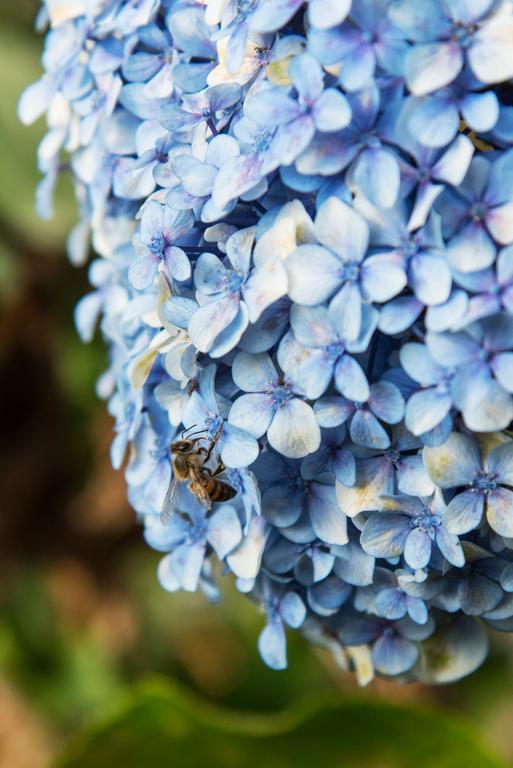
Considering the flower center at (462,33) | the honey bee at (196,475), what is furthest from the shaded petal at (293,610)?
the flower center at (462,33)

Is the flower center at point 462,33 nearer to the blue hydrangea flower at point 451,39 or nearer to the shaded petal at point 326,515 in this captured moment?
the blue hydrangea flower at point 451,39

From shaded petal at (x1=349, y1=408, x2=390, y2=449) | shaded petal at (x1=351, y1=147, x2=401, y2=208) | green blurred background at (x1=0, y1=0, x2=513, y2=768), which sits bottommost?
green blurred background at (x1=0, y1=0, x2=513, y2=768)

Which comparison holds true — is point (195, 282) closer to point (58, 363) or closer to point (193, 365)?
point (193, 365)

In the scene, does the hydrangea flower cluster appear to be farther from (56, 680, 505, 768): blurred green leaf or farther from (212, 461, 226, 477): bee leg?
(56, 680, 505, 768): blurred green leaf

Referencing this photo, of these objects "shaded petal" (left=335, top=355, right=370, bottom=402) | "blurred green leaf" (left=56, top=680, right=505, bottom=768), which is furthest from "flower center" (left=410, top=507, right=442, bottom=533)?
"blurred green leaf" (left=56, top=680, right=505, bottom=768)

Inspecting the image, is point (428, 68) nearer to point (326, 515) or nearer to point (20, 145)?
point (326, 515)

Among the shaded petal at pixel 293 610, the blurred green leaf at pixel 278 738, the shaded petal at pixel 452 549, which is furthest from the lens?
the blurred green leaf at pixel 278 738

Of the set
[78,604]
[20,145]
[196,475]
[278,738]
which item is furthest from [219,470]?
[78,604]
